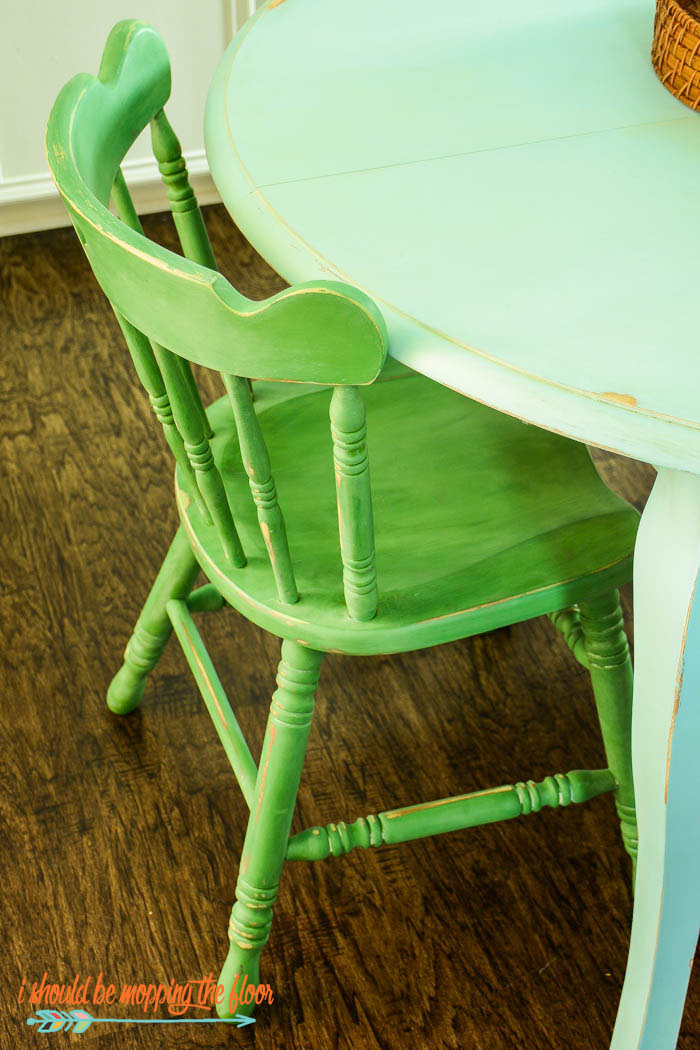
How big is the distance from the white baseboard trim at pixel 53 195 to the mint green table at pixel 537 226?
46.0 inches

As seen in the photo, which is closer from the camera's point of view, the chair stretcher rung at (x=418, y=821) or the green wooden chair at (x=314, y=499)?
the green wooden chair at (x=314, y=499)

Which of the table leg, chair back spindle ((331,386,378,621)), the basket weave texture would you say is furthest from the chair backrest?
the basket weave texture

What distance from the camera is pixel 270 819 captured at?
1.17 m

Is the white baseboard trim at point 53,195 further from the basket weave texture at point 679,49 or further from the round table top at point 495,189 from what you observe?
the basket weave texture at point 679,49

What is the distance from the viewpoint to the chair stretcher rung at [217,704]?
1.24 metres

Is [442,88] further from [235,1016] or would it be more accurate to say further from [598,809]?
[235,1016]

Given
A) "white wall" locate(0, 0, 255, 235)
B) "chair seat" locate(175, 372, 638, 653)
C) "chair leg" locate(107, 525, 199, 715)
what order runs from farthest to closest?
"white wall" locate(0, 0, 255, 235)
"chair leg" locate(107, 525, 199, 715)
"chair seat" locate(175, 372, 638, 653)

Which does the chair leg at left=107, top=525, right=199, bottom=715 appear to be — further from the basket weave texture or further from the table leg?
the basket weave texture

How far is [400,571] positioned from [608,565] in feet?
0.66

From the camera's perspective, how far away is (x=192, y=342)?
844mm

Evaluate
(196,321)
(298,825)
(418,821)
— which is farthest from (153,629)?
(196,321)

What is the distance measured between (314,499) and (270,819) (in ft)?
1.11

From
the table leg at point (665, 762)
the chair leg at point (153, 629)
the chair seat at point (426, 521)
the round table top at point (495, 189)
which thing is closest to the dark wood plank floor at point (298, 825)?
the chair leg at point (153, 629)

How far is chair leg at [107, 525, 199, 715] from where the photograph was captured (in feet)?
4.56
